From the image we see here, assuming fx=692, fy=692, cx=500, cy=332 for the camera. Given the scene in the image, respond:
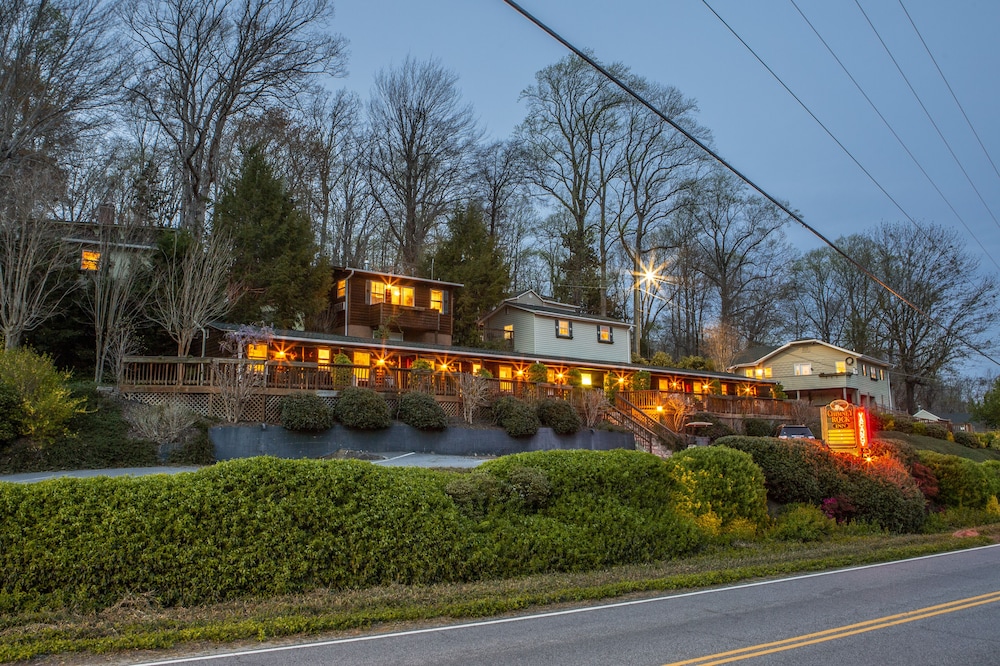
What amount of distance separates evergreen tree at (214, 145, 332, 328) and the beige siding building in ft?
120

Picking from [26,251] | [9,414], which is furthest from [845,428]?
[26,251]

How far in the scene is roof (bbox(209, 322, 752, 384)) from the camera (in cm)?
2878

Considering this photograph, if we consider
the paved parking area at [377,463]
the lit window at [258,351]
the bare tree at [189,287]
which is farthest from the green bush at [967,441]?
the bare tree at [189,287]

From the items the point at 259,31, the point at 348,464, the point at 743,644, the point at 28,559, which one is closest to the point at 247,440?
the point at 348,464

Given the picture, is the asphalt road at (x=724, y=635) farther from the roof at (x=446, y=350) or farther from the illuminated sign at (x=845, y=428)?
the roof at (x=446, y=350)

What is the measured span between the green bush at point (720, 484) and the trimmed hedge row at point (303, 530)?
101 centimetres

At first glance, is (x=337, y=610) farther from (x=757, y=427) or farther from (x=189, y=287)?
A: (x=757, y=427)

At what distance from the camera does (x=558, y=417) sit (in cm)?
2566

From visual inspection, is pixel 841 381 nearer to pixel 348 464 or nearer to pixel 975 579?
pixel 975 579

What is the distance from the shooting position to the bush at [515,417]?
24297 millimetres

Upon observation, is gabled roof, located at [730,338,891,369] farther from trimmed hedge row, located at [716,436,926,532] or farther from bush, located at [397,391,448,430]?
bush, located at [397,391,448,430]

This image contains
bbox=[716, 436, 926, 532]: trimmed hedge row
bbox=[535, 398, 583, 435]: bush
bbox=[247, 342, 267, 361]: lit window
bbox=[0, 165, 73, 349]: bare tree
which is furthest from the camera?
bbox=[247, 342, 267, 361]: lit window

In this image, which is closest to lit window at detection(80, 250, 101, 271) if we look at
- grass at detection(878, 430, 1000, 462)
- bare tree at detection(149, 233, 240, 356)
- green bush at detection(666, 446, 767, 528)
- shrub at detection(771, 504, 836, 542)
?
bare tree at detection(149, 233, 240, 356)

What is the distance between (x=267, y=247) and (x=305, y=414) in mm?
13281
